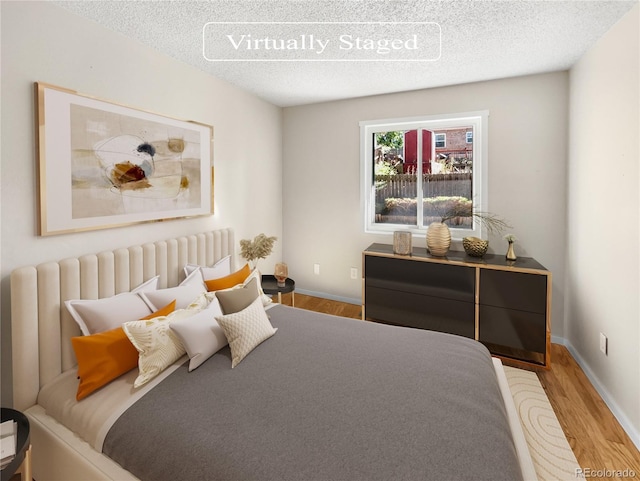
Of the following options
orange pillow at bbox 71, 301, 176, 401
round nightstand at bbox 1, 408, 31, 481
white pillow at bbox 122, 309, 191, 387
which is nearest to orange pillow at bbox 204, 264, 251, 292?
white pillow at bbox 122, 309, 191, 387

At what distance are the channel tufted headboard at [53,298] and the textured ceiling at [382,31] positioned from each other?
4.79 feet

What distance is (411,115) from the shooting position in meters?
3.51

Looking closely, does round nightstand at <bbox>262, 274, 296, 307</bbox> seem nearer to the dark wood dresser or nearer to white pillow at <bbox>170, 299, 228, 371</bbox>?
the dark wood dresser

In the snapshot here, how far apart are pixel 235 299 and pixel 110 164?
1201 mm

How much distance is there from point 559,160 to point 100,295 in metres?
3.79

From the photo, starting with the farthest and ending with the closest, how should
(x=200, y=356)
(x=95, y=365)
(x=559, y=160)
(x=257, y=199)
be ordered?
(x=257, y=199) → (x=559, y=160) → (x=200, y=356) → (x=95, y=365)

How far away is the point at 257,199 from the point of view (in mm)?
3762

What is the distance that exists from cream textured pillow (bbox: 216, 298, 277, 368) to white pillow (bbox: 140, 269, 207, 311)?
443 mm

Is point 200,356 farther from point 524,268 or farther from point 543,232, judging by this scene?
point 543,232

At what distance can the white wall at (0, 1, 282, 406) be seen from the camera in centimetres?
170

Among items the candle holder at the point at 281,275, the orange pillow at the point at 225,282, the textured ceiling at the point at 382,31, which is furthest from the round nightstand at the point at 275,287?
the textured ceiling at the point at 382,31

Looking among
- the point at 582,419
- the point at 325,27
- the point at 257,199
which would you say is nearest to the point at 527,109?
the point at 325,27

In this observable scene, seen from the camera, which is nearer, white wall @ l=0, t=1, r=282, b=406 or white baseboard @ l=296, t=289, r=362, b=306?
white wall @ l=0, t=1, r=282, b=406

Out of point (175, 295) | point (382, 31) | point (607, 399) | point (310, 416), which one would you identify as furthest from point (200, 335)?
point (607, 399)
